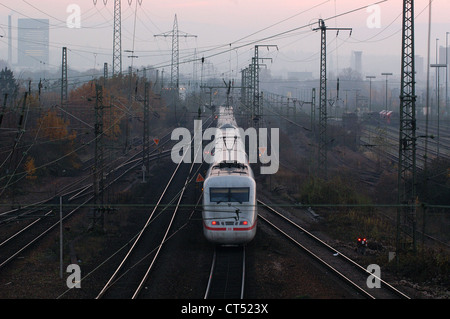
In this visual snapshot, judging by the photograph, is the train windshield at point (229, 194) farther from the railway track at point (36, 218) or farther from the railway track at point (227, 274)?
the railway track at point (36, 218)

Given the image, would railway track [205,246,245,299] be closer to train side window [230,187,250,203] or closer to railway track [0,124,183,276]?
train side window [230,187,250,203]

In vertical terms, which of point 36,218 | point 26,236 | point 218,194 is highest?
point 218,194

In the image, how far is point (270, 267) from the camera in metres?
12.5

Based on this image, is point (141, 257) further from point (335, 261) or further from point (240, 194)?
point (335, 261)

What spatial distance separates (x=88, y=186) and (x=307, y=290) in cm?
1470

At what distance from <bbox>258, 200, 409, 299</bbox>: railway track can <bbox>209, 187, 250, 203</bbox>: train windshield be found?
84.4 inches

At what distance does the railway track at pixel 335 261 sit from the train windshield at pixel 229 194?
2145 mm

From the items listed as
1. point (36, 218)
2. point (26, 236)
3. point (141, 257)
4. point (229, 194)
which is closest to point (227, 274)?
point (229, 194)

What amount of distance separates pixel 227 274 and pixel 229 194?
235cm

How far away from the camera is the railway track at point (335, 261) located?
434 inches

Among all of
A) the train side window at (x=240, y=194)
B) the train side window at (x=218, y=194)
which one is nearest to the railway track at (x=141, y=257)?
the train side window at (x=218, y=194)

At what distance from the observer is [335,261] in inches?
517

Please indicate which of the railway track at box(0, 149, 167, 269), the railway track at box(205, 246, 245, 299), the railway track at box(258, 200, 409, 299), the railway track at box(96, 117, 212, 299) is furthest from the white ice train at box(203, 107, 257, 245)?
the railway track at box(0, 149, 167, 269)

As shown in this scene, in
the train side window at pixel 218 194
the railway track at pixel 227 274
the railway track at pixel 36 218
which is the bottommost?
the railway track at pixel 227 274
